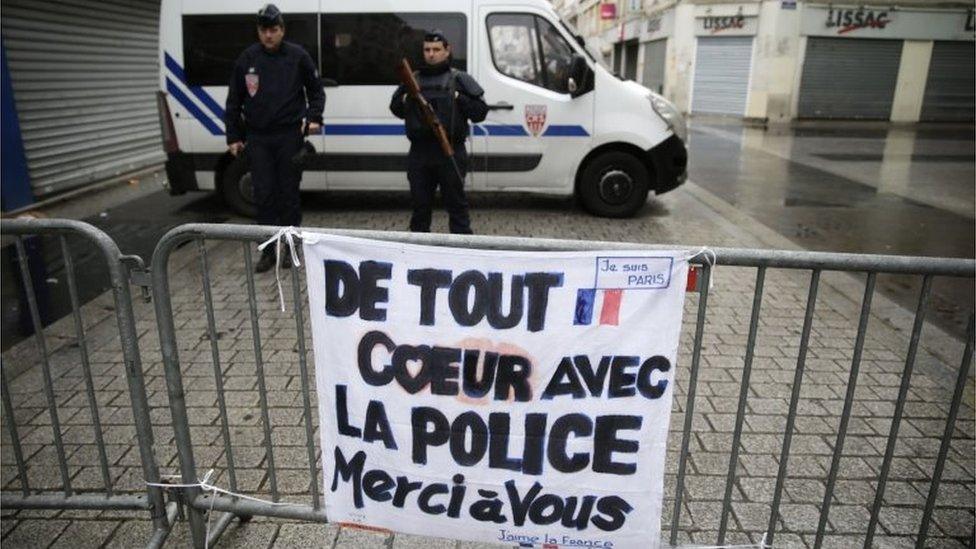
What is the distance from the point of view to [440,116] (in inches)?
221

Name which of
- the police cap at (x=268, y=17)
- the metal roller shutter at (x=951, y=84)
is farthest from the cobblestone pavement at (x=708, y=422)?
the metal roller shutter at (x=951, y=84)

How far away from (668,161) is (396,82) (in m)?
3.21

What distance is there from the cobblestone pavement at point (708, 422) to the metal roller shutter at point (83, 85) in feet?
14.7

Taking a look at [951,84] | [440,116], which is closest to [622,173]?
[440,116]

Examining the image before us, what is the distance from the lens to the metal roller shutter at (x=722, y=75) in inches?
940

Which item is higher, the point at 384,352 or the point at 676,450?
the point at 384,352

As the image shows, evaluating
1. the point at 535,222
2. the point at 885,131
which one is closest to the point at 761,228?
the point at 535,222

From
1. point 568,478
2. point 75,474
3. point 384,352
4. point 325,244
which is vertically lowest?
point 75,474

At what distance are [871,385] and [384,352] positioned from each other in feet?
10.3

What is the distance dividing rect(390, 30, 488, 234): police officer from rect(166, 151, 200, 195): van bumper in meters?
3.30

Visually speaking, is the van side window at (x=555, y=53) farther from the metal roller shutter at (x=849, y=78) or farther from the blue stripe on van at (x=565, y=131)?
the metal roller shutter at (x=849, y=78)

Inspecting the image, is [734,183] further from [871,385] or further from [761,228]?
[871,385]

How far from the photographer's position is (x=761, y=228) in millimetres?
7590

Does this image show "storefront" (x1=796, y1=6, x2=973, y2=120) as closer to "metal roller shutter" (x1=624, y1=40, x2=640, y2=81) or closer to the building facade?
the building facade
